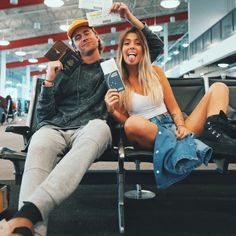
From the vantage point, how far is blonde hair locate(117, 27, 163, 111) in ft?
6.11

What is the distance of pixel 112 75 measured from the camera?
5.58ft

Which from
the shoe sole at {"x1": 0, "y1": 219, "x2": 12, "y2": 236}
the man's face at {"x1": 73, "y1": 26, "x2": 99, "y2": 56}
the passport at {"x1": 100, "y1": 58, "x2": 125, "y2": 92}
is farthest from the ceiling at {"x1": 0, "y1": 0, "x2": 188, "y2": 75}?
the shoe sole at {"x1": 0, "y1": 219, "x2": 12, "y2": 236}

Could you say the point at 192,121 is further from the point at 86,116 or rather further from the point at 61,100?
the point at 61,100

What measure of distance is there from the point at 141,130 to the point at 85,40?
→ 772 mm

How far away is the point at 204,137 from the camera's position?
1657 mm

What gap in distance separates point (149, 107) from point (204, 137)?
39 cm

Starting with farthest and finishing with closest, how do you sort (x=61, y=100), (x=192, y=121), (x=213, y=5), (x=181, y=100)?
1. (x=213, y=5)
2. (x=181, y=100)
3. (x=61, y=100)
4. (x=192, y=121)

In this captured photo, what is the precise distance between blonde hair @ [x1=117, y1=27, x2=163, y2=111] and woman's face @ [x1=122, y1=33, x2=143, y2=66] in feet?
0.06

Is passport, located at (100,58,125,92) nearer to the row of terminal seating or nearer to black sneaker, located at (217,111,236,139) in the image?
the row of terminal seating

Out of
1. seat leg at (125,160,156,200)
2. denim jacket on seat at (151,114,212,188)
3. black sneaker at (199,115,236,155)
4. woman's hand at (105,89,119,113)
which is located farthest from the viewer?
seat leg at (125,160,156,200)

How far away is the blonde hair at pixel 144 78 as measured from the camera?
6.11 ft

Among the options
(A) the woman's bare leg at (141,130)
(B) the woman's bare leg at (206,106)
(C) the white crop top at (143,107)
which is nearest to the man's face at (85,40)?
(C) the white crop top at (143,107)

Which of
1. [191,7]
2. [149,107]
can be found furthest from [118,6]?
[191,7]

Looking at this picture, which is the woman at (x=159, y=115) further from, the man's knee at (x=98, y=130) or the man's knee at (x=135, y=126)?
the man's knee at (x=98, y=130)
